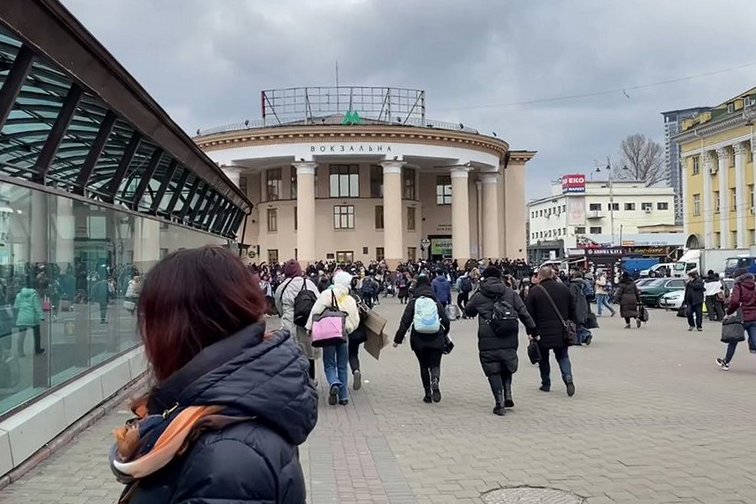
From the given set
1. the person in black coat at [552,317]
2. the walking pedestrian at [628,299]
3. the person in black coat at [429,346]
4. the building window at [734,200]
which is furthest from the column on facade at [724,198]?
the person in black coat at [429,346]

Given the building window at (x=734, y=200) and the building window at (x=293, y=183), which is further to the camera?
the building window at (x=734, y=200)

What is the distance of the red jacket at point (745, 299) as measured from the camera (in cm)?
1307

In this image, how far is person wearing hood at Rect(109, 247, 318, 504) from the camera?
179cm

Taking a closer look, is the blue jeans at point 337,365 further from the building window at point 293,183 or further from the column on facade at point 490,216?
the column on facade at point 490,216

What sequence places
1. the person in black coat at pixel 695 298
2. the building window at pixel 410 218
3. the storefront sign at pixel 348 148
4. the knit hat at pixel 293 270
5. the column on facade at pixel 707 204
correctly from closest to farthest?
the knit hat at pixel 293 270
the person in black coat at pixel 695 298
the storefront sign at pixel 348 148
the building window at pixel 410 218
the column on facade at pixel 707 204

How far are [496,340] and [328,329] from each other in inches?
82.5

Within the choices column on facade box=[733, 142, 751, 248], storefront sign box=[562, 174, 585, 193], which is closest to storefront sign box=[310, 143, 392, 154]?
column on facade box=[733, 142, 751, 248]

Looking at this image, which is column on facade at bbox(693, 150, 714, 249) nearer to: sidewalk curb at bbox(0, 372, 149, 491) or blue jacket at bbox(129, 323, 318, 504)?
sidewalk curb at bbox(0, 372, 149, 491)

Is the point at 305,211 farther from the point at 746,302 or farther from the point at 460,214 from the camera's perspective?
the point at 746,302

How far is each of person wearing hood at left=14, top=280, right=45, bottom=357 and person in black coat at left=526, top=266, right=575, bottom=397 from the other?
617 cm

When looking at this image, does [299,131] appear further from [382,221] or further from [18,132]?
[18,132]

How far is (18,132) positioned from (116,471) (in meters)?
5.81

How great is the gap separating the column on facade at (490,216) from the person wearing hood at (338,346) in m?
50.5

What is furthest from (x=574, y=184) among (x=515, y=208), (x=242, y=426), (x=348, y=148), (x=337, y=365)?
(x=242, y=426)
